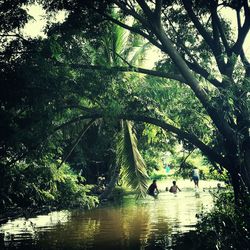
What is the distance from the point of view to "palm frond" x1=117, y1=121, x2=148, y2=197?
1569 centimetres

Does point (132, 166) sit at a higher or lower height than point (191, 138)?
lower

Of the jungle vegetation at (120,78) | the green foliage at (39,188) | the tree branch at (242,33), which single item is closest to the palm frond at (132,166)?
the jungle vegetation at (120,78)

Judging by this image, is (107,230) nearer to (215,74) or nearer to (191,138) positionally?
(191,138)

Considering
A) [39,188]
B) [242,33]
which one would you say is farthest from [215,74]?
[39,188]

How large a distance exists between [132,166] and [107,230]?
278 cm

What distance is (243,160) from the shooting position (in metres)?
12.1

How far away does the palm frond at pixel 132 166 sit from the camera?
15688mm

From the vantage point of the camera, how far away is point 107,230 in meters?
14.2

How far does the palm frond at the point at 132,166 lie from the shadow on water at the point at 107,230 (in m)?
1.46

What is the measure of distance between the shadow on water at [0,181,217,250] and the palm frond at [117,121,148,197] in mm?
1462

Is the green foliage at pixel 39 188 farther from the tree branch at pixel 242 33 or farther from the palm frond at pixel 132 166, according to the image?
the tree branch at pixel 242 33

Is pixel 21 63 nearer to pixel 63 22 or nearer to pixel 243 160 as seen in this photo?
pixel 63 22

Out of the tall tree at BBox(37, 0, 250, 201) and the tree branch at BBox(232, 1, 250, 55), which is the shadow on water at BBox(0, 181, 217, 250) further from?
the tree branch at BBox(232, 1, 250, 55)

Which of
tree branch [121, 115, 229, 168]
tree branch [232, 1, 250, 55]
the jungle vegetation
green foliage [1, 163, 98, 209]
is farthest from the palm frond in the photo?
tree branch [232, 1, 250, 55]
